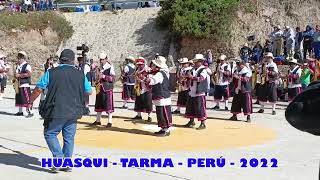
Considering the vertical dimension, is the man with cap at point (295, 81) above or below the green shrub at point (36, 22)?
below

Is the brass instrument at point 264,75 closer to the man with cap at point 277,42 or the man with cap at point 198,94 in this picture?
the man with cap at point 198,94

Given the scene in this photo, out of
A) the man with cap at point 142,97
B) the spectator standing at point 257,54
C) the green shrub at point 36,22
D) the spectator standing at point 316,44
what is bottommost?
the man with cap at point 142,97

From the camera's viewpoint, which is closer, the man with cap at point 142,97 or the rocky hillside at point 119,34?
the man with cap at point 142,97

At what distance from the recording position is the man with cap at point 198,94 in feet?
41.1

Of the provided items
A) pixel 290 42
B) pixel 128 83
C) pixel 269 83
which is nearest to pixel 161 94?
pixel 269 83

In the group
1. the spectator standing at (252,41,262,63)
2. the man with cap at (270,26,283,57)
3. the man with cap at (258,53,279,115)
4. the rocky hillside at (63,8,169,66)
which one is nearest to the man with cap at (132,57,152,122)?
the man with cap at (258,53,279,115)

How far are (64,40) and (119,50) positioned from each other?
4.15m

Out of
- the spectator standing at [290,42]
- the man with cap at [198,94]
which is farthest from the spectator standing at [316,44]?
the man with cap at [198,94]

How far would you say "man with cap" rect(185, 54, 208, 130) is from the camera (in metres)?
12.5

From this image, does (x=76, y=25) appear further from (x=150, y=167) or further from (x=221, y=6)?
(x=150, y=167)

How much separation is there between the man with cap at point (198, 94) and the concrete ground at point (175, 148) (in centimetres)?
41

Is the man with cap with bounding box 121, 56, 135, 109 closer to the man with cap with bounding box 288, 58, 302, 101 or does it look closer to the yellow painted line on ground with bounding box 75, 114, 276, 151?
the yellow painted line on ground with bounding box 75, 114, 276, 151

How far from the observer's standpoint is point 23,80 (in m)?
14.8

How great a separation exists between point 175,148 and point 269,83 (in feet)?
22.6
